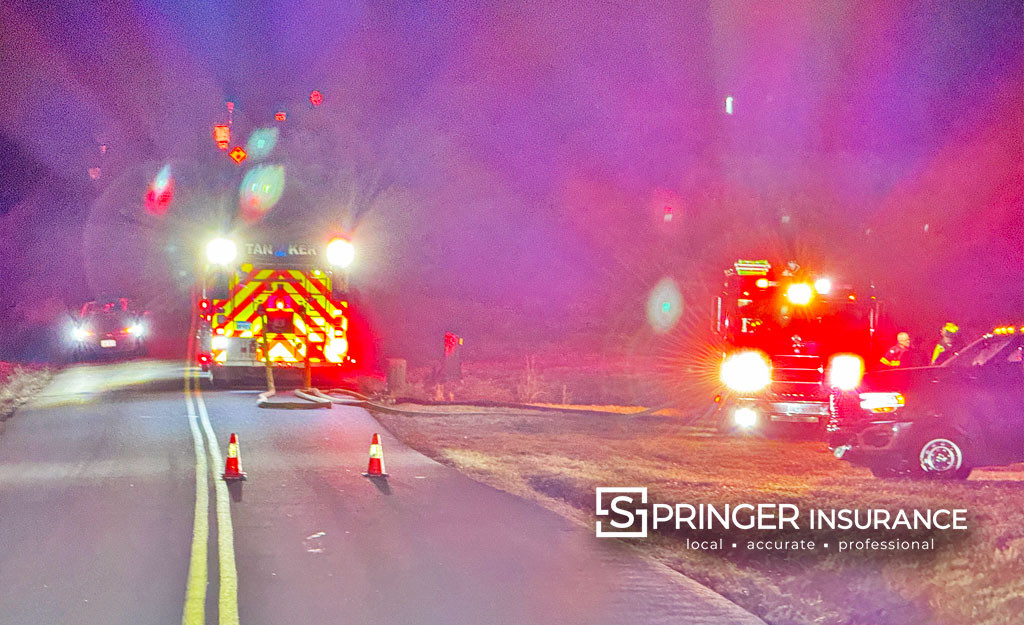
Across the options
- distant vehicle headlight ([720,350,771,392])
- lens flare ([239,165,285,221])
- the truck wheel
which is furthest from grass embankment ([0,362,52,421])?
the truck wheel

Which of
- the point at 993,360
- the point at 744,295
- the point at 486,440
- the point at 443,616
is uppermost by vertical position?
the point at 744,295

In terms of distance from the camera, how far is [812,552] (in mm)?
8734

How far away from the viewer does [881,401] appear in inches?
499

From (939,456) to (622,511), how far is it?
3948 mm

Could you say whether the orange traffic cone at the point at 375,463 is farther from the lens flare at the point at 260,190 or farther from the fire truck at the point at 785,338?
the lens flare at the point at 260,190

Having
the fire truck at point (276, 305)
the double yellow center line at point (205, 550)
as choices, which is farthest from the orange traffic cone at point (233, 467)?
the fire truck at point (276, 305)

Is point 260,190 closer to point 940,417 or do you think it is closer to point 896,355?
point 896,355

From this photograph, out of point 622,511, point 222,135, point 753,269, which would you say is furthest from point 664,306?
point 622,511

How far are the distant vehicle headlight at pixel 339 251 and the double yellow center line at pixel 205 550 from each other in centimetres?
620

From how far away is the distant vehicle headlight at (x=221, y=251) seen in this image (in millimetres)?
19797

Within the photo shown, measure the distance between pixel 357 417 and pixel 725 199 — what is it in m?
29.6

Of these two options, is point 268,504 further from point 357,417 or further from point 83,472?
point 357,417

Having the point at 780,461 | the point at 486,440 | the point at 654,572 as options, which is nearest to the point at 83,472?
the point at 486,440

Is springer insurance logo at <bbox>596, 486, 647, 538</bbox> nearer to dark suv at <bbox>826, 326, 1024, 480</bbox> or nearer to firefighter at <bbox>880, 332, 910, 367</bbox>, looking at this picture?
dark suv at <bbox>826, 326, 1024, 480</bbox>
